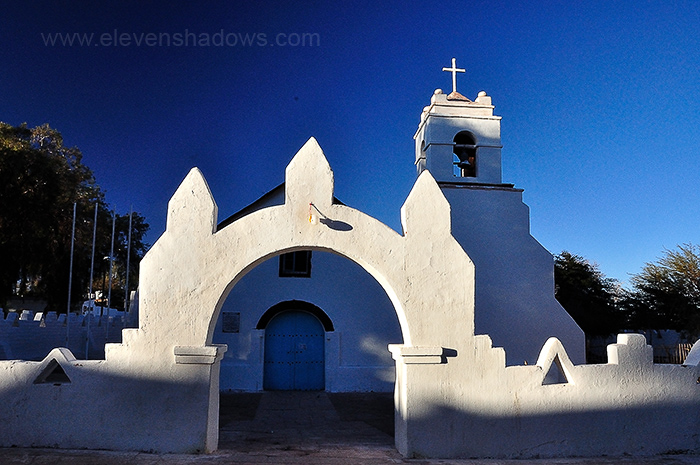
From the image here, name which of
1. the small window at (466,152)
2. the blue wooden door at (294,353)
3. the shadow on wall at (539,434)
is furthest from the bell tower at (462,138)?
the shadow on wall at (539,434)

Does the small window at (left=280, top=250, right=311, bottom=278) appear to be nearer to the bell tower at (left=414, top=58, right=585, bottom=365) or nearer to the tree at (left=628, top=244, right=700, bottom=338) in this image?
the bell tower at (left=414, top=58, right=585, bottom=365)

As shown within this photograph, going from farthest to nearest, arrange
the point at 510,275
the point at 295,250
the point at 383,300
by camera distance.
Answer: the point at 383,300, the point at 510,275, the point at 295,250

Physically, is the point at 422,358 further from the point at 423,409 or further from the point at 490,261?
the point at 490,261

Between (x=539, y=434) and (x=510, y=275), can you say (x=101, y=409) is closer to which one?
(x=539, y=434)

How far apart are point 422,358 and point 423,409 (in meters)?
0.60

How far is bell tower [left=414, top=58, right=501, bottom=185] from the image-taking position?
43.5ft

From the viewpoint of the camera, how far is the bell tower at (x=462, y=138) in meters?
13.3

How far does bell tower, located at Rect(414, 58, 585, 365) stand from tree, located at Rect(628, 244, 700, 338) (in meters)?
13.7

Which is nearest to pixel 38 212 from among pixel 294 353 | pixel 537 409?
pixel 294 353

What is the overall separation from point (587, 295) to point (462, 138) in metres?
13.7

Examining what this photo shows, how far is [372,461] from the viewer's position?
6055 mm

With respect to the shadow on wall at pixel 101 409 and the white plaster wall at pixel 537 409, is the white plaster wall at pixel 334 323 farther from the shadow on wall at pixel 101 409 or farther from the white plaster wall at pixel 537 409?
the shadow on wall at pixel 101 409

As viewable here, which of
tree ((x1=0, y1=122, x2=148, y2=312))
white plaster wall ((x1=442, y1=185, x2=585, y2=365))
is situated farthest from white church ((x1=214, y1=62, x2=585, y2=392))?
tree ((x1=0, y1=122, x2=148, y2=312))

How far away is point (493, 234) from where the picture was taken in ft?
42.3
